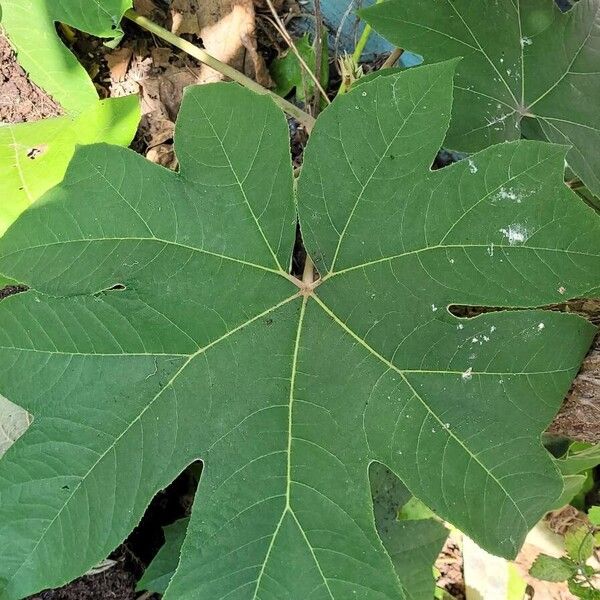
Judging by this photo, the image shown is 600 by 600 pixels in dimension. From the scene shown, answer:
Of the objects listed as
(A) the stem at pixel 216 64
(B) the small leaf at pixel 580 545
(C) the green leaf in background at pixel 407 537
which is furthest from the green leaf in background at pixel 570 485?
(A) the stem at pixel 216 64

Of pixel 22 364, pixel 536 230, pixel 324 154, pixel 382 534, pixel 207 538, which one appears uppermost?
pixel 324 154

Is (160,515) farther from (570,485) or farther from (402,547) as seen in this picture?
(570,485)

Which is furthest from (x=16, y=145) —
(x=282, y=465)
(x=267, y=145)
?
(x=282, y=465)

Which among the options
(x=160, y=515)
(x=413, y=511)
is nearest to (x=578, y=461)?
(x=413, y=511)

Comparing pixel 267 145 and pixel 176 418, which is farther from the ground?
pixel 267 145

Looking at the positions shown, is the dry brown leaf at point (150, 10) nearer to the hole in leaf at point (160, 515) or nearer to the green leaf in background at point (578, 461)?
the hole in leaf at point (160, 515)

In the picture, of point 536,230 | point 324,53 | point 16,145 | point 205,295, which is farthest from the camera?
point 324,53

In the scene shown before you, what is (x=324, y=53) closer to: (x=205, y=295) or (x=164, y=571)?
(x=205, y=295)

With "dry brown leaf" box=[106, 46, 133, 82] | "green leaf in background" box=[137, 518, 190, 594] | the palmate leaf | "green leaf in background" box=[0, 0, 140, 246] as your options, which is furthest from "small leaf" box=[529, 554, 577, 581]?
"dry brown leaf" box=[106, 46, 133, 82]
